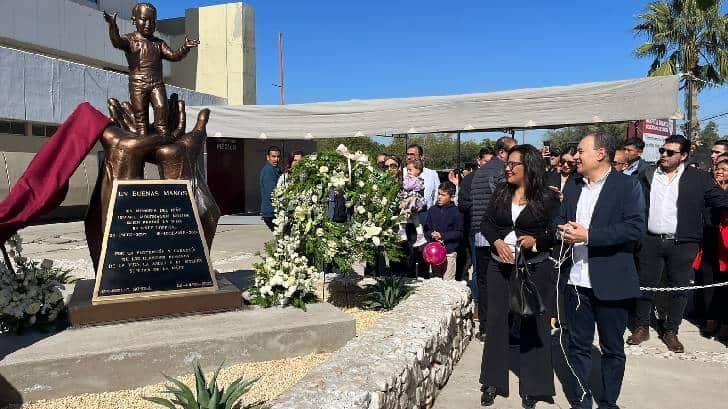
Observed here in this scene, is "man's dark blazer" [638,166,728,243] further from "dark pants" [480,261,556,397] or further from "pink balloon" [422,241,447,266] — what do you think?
"pink balloon" [422,241,447,266]

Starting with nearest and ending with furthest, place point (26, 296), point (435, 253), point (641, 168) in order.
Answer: point (26, 296)
point (641, 168)
point (435, 253)

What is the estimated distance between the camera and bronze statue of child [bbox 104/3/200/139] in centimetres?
472

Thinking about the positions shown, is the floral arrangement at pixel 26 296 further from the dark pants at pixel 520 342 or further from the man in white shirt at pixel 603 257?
the man in white shirt at pixel 603 257

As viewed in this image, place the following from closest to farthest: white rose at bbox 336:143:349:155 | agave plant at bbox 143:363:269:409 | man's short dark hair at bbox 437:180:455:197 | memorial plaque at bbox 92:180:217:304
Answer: agave plant at bbox 143:363:269:409 → memorial plaque at bbox 92:180:217:304 → white rose at bbox 336:143:349:155 → man's short dark hair at bbox 437:180:455:197

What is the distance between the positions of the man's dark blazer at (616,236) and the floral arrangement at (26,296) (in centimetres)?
389

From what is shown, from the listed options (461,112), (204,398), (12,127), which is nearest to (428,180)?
(461,112)

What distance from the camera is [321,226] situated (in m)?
4.79

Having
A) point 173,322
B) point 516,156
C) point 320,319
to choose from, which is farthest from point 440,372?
point 173,322

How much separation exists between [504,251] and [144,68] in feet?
11.3

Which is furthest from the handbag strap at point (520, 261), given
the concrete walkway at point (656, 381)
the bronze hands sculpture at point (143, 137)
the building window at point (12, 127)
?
the building window at point (12, 127)

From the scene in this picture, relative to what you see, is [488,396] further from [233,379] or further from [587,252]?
[233,379]

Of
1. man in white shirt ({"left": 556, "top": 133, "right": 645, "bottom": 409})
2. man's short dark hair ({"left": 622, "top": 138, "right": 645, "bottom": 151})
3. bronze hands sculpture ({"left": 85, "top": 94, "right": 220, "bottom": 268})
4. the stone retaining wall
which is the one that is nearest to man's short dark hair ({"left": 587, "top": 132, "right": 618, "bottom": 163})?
man in white shirt ({"left": 556, "top": 133, "right": 645, "bottom": 409})

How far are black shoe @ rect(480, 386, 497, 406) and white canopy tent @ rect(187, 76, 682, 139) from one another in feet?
19.6

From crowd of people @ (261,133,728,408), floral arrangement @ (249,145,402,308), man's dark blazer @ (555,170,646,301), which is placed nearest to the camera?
man's dark blazer @ (555,170,646,301)
